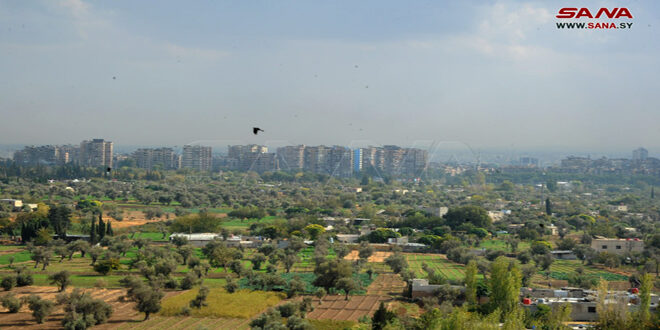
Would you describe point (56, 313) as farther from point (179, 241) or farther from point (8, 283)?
point (179, 241)

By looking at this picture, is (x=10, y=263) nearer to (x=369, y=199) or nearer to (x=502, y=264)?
(x=502, y=264)

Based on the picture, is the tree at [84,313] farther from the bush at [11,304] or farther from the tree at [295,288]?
the tree at [295,288]

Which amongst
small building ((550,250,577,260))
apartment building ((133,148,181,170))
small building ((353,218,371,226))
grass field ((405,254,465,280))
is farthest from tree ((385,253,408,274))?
apartment building ((133,148,181,170))

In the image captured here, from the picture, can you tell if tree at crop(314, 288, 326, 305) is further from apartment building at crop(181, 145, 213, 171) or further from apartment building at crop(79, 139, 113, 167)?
apartment building at crop(181, 145, 213, 171)

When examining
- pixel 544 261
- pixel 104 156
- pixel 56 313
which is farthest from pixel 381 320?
pixel 104 156

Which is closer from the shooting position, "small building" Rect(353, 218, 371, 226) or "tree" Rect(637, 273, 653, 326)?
"tree" Rect(637, 273, 653, 326)

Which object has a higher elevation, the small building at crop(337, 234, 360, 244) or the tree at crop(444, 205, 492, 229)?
the tree at crop(444, 205, 492, 229)

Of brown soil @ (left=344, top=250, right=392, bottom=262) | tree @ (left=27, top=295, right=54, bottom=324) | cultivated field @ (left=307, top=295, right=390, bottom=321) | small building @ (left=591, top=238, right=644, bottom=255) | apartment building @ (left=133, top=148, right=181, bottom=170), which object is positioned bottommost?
brown soil @ (left=344, top=250, right=392, bottom=262)
